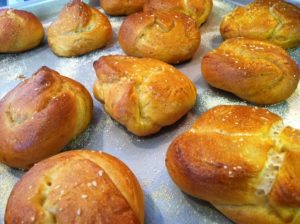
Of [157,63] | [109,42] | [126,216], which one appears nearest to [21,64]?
[109,42]

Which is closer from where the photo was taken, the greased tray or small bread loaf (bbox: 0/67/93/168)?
the greased tray

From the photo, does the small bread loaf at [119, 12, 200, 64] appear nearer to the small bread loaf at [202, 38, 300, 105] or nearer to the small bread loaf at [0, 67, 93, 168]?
the small bread loaf at [202, 38, 300, 105]

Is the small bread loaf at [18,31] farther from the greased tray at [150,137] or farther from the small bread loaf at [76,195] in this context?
the small bread loaf at [76,195]

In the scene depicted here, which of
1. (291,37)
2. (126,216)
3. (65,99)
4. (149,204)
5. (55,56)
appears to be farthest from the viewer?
(55,56)

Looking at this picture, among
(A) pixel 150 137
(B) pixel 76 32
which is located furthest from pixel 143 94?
(B) pixel 76 32

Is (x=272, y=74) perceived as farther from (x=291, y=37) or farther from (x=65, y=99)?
(x=65, y=99)

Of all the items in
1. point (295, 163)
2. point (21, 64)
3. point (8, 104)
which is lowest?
point (21, 64)

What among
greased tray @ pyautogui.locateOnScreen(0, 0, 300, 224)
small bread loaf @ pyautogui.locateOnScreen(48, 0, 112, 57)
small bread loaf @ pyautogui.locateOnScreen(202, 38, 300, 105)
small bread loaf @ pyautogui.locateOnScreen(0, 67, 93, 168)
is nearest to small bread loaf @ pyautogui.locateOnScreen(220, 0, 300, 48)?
greased tray @ pyautogui.locateOnScreen(0, 0, 300, 224)
